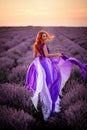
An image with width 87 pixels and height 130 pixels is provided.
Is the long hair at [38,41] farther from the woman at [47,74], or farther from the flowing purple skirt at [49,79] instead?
the flowing purple skirt at [49,79]

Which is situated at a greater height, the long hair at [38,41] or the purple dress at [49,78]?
the long hair at [38,41]

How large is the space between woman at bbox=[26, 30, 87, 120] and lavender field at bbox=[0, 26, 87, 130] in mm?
74

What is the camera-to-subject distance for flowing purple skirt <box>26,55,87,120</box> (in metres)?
→ 2.98

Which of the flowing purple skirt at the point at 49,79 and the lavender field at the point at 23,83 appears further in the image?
the flowing purple skirt at the point at 49,79

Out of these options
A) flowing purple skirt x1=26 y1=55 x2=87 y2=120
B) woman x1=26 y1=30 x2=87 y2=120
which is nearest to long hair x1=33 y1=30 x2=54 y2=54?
woman x1=26 y1=30 x2=87 y2=120

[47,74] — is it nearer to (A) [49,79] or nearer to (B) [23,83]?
(A) [49,79]

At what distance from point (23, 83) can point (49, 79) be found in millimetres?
367

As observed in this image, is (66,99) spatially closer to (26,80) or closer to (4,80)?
(26,80)

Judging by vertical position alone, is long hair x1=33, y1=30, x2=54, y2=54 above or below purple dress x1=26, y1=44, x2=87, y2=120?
above

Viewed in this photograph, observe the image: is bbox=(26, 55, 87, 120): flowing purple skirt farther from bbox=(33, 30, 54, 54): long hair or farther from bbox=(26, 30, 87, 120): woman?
bbox=(33, 30, 54, 54): long hair

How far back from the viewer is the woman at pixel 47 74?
117 inches

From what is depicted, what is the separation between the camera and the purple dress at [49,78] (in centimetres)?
298

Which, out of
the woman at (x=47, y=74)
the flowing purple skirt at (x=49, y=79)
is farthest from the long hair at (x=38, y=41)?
the flowing purple skirt at (x=49, y=79)

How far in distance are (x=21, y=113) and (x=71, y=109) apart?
0.58 m
